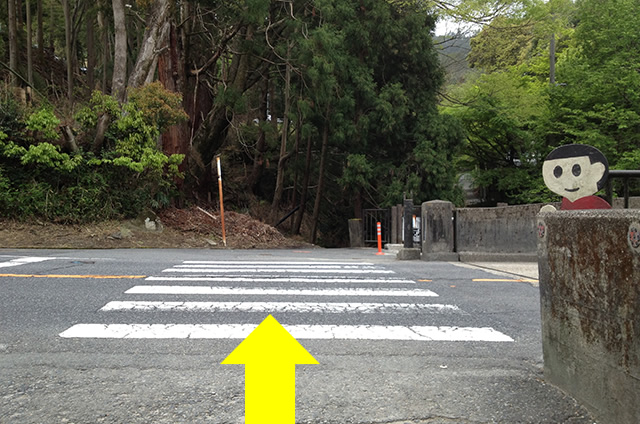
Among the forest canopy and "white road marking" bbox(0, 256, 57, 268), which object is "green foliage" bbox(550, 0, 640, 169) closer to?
the forest canopy

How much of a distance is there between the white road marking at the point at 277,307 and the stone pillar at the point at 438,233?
6770 mm

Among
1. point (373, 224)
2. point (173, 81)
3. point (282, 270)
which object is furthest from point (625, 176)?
point (373, 224)

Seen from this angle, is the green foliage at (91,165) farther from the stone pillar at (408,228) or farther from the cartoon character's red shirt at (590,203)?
the cartoon character's red shirt at (590,203)

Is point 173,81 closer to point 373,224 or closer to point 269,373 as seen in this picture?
point 373,224

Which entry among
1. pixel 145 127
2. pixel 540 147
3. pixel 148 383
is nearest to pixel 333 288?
pixel 148 383

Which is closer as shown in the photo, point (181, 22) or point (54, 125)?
point (54, 125)

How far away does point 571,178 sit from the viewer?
7043mm

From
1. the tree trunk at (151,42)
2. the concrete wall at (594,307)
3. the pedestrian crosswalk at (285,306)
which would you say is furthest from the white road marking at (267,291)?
the tree trunk at (151,42)

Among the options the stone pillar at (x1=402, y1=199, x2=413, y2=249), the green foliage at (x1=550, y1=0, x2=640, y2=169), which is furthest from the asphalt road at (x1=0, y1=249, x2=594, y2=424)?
the green foliage at (x1=550, y1=0, x2=640, y2=169)

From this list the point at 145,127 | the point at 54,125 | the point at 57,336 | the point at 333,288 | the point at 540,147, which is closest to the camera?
the point at 57,336

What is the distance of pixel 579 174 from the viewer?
6.98m

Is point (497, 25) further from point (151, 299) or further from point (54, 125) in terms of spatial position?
point (151, 299)

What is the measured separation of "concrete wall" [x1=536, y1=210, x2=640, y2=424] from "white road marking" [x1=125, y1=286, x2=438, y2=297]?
3623mm

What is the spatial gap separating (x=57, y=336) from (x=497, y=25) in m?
26.1
